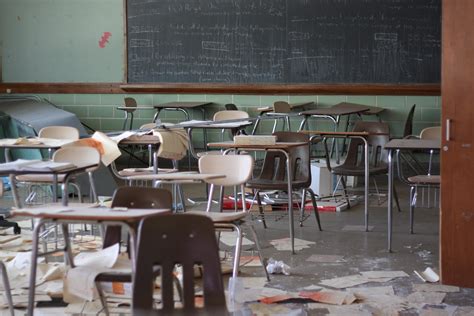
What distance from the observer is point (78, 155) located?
6.59m

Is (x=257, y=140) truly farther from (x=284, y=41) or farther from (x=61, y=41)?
(x=61, y=41)

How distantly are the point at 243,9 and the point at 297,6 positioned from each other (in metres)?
0.74

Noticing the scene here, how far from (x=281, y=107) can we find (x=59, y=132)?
394 cm

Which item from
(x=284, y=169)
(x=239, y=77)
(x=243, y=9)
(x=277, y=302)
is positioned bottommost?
(x=277, y=302)

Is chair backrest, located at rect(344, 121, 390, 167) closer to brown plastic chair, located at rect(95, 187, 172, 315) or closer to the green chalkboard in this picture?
brown plastic chair, located at rect(95, 187, 172, 315)

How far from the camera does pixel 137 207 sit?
15.1 feet

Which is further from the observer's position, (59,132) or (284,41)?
(284,41)

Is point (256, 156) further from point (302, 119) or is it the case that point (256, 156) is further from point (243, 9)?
point (243, 9)

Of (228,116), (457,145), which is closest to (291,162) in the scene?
(457,145)

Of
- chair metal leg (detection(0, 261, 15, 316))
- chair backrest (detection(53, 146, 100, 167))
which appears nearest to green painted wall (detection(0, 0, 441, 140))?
chair backrest (detection(53, 146, 100, 167))

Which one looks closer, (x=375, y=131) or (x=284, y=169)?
(x=284, y=169)

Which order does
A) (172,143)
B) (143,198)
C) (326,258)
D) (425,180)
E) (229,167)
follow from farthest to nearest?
1. (172,143)
2. (425,180)
3. (326,258)
4. (229,167)
5. (143,198)

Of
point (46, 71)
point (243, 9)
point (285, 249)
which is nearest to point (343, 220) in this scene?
point (285, 249)

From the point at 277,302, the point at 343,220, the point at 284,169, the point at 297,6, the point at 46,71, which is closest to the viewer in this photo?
the point at 277,302
